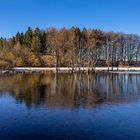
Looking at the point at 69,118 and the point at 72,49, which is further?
the point at 72,49

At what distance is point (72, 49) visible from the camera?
305 feet

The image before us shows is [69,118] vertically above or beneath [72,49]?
beneath

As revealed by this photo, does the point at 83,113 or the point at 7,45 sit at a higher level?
the point at 7,45

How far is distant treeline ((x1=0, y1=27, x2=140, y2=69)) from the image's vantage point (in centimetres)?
9194

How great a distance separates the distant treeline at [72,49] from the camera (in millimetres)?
91938

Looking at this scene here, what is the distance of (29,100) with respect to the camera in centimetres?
2777

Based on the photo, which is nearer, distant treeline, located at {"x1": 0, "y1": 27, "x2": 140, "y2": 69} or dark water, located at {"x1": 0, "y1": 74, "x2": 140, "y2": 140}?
dark water, located at {"x1": 0, "y1": 74, "x2": 140, "y2": 140}

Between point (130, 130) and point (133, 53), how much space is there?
3790 inches

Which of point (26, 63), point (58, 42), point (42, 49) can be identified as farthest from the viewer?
point (42, 49)

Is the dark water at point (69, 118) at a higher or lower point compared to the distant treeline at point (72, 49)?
lower

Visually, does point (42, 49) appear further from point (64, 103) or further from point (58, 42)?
point (64, 103)

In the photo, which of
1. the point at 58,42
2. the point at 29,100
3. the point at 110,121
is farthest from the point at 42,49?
the point at 110,121

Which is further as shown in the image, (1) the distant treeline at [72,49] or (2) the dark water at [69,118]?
(1) the distant treeline at [72,49]

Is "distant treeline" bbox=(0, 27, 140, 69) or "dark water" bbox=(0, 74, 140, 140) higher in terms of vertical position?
"distant treeline" bbox=(0, 27, 140, 69)
